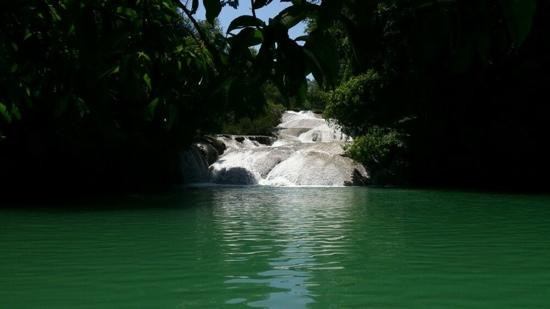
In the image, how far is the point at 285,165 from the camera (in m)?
26.0

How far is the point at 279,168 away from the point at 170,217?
13796 mm

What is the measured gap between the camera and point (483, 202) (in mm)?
16125

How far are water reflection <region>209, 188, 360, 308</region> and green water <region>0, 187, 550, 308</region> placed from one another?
18mm

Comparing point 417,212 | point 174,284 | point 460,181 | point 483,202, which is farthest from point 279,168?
point 174,284

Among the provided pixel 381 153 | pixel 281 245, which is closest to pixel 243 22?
pixel 281 245

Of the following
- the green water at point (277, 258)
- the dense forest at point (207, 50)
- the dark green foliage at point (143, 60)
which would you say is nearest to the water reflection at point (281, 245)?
the green water at point (277, 258)

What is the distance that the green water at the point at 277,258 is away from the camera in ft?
17.0

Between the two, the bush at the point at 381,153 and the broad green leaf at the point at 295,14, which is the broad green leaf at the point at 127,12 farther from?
the bush at the point at 381,153

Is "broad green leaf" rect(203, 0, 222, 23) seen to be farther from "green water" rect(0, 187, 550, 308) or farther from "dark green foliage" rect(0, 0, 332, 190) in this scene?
"green water" rect(0, 187, 550, 308)

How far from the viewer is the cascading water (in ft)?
81.1

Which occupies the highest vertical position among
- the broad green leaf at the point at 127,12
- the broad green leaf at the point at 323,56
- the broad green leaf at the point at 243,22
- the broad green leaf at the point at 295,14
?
the broad green leaf at the point at 127,12

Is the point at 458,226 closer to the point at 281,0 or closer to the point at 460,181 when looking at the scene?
the point at 281,0

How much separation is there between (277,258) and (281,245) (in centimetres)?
103

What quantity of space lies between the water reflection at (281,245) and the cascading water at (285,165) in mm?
9288
